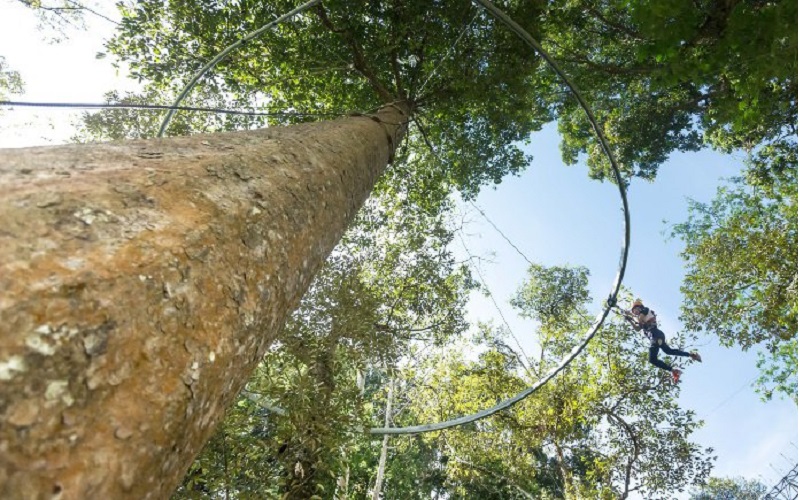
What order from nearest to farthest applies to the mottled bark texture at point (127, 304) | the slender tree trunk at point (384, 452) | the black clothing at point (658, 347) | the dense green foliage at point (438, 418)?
the mottled bark texture at point (127, 304)
the dense green foliage at point (438, 418)
the black clothing at point (658, 347)
the slender tree trunk at point (384, 452)

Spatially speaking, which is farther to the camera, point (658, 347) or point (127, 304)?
point (658, 347)

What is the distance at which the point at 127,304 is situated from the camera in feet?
3.14

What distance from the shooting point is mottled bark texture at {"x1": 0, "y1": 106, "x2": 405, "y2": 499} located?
742 millimetres

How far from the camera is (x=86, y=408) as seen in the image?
2.60 feet

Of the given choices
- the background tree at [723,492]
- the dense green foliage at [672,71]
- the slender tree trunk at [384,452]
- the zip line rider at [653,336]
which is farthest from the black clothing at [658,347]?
the background tree at [723,492]

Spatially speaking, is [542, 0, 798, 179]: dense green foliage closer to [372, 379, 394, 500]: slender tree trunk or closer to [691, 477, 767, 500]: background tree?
[372, 379, 394, 500]: slender tree trunk

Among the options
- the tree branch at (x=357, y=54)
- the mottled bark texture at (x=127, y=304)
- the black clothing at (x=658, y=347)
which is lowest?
the mottled bark texture at (x=127, y=304)

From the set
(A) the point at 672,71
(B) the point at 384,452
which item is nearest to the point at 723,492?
(B) the point at 384,452

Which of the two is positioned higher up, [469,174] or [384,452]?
[469,174]

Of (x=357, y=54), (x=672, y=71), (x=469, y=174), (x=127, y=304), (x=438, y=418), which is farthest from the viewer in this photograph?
(x=438, y=418)

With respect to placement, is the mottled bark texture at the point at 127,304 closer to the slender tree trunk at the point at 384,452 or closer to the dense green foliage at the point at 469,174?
the dense green foliage at the point at 469,174

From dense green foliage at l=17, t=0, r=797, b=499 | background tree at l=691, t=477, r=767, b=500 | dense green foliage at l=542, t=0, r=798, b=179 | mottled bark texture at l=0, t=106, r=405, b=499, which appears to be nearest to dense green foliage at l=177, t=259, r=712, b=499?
dense green foliage at l=17, t=0, r=797, b=499

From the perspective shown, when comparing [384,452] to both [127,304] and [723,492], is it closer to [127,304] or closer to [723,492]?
[127,304]

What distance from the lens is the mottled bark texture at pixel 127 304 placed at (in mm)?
742
